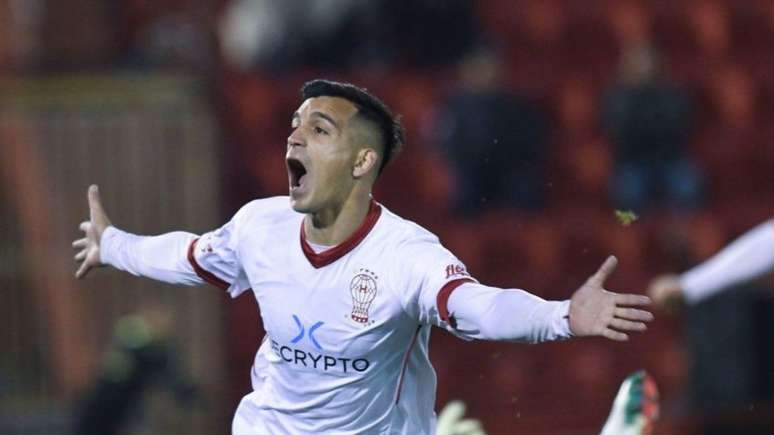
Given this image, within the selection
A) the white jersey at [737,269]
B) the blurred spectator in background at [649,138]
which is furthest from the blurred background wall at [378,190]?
the white jersey at [737,269]

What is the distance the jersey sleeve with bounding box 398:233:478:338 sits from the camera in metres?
5.28

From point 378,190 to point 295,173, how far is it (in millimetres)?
6930

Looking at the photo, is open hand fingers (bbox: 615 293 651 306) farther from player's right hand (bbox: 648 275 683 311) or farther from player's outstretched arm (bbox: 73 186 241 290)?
player's right hand (bbox: 648 275 683 311)

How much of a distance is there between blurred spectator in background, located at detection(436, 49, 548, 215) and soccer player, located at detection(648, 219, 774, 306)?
385cm

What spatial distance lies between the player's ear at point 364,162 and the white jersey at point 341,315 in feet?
0.46

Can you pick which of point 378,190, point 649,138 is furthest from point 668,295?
point 378,190

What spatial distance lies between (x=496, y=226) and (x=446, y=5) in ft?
5.90

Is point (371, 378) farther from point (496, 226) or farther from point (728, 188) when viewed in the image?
point (728, 188)

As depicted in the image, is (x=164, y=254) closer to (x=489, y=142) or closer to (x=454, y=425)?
(x=454, y=425)

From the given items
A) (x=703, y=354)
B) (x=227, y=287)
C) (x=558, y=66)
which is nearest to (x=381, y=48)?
(x=558, y=66)

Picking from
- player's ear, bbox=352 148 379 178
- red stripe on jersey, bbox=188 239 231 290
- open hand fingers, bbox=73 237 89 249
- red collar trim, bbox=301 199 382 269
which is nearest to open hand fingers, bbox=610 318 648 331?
red collar trim, bbox=301 199 382 269

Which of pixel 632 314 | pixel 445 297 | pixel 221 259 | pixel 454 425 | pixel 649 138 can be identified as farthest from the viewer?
pixel 649 138

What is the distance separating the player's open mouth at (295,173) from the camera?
5.71 metres

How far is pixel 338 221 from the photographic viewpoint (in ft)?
18.8
